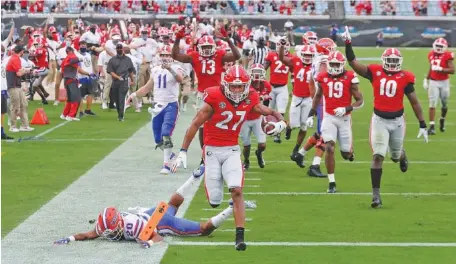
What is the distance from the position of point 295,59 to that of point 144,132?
14.6 feet

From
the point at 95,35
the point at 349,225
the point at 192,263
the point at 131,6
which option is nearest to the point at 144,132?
the point at 95,35

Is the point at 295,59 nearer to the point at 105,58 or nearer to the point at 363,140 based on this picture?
the point at 363,140

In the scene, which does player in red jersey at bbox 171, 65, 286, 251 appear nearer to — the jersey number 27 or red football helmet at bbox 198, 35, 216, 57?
the jersey number 27

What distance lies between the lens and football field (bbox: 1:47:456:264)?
1129 centimetres

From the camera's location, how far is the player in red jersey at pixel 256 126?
56.6 ft

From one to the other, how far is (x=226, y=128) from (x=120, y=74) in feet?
47.4

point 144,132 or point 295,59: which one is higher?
point 295,59

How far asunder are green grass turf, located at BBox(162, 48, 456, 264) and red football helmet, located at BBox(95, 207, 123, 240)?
61 centimetres

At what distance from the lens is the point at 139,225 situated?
11.5m

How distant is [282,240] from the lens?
1192 centimetres

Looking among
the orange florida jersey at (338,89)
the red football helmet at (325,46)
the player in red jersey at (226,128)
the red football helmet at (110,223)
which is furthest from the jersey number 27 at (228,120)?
the red football helmet at (325,46)

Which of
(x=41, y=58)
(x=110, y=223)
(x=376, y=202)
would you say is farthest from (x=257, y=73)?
(x=41, y=58)

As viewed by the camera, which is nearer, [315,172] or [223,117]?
[223,117]

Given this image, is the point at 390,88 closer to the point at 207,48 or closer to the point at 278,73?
the point at 207,48
